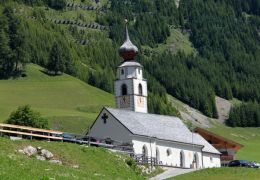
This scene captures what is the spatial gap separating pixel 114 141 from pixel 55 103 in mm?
87913

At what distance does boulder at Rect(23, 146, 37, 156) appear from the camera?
57.9 meters

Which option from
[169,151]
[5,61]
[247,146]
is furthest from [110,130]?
[5,61]

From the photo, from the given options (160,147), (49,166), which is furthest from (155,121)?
(49,166)

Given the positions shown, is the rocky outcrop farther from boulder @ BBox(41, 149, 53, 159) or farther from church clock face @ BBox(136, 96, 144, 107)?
church clock face @ BBox(136, 96, 144, 107)

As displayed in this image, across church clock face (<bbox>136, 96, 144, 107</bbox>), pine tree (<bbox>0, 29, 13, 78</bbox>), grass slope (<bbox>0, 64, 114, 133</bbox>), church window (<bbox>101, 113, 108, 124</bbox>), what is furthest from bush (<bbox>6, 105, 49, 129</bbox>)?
pine tree (<bbox>0, 29, 13, 78</bbox>)

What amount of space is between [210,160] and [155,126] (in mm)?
13695

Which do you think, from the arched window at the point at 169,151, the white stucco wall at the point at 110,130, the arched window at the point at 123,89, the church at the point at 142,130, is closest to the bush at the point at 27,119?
the church at the point at 142,130

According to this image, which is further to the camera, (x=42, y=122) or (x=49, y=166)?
(x=42, y=122)

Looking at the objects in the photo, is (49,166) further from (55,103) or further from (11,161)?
(55,103)

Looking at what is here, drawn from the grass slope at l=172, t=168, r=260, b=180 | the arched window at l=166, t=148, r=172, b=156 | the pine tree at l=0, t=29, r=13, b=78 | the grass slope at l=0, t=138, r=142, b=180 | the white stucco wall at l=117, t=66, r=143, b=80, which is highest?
the pine tree at l=0, t=29, r=13, b=78

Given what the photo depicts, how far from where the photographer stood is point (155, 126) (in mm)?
97875

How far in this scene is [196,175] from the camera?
68750 millimetres

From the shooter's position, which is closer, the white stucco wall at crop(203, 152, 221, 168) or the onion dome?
the white stucco wall at crop(203, 152, 221, 168)

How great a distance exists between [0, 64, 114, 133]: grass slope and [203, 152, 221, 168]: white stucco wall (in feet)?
132
